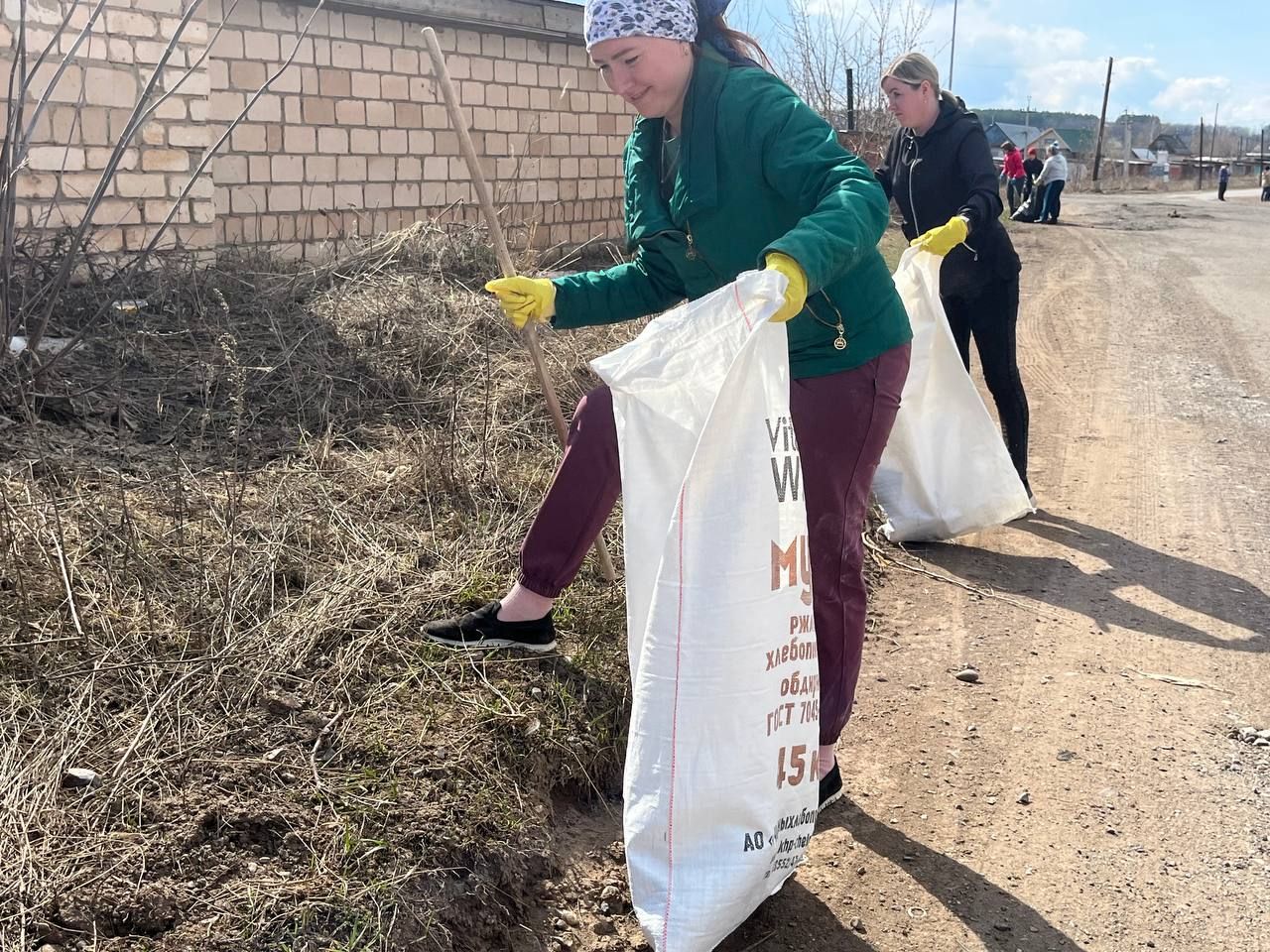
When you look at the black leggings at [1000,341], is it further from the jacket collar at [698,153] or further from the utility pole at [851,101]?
the utility pole at [851,101]

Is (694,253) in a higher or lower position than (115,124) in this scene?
lower

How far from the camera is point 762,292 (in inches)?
76.1

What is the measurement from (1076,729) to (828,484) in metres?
1.19

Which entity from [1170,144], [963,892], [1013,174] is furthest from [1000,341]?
[1170,144]

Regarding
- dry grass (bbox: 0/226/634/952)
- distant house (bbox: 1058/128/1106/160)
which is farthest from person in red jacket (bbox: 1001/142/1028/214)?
distant house (bbox: 1058/128/1106/160)

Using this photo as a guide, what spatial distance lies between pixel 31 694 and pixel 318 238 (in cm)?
622

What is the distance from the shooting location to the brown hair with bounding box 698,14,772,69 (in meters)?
2.21

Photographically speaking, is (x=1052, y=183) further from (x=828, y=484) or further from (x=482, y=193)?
(x=828, y=484)

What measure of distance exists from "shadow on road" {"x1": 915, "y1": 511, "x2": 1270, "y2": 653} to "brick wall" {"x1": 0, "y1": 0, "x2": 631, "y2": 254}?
391 centimetres

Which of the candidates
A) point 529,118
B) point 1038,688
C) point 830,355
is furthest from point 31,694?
point 529,118

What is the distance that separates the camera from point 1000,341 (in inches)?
173

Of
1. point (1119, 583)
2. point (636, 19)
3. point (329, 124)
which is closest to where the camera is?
point (636, 19)

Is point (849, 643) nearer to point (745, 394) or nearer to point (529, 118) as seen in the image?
point (745, 394)

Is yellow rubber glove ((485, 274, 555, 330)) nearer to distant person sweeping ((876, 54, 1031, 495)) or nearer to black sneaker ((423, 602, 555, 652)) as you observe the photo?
black sneaker ((423, 602, 555, 652))
